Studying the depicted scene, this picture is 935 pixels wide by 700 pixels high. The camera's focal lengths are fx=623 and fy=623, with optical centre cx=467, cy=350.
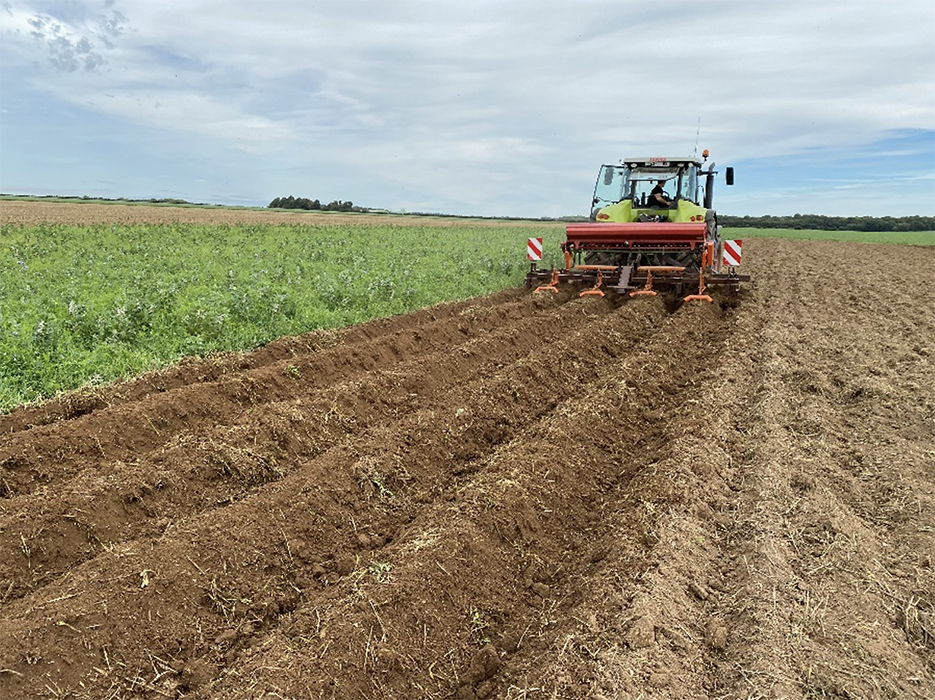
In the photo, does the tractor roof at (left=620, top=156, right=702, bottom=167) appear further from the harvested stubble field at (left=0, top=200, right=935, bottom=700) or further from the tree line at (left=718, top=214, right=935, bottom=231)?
Answer: the tree line at (left=718, top=214, right=935, bottom=231)

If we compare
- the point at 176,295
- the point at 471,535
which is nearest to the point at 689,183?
the point at 176,295

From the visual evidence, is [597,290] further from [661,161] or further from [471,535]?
[471,535]

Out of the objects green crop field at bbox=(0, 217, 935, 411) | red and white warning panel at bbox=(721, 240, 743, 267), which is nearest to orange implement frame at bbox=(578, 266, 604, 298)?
red and white warning panel at bbox=(721, 240, 743, 267)

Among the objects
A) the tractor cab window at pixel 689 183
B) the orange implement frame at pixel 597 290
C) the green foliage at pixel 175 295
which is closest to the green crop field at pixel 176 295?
the green foliage at pixel 175 295

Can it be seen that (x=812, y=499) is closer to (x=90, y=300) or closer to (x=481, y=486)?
(x=481, y=486)

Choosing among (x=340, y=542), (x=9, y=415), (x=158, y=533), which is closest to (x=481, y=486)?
(x=340, y=542)

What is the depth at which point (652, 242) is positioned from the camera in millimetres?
12648

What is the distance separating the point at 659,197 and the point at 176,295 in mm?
10577

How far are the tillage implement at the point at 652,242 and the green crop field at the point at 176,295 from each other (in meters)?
3.32

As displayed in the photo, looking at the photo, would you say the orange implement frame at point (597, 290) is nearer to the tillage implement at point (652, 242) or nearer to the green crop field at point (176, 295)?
the tillage implement at point (652, 242)

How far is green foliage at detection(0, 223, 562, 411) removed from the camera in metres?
8.02

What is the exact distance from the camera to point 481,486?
4.76 m

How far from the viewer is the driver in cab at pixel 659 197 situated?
47.4ft

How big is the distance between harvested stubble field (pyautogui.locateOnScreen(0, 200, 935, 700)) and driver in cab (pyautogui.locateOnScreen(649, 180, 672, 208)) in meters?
7.44
